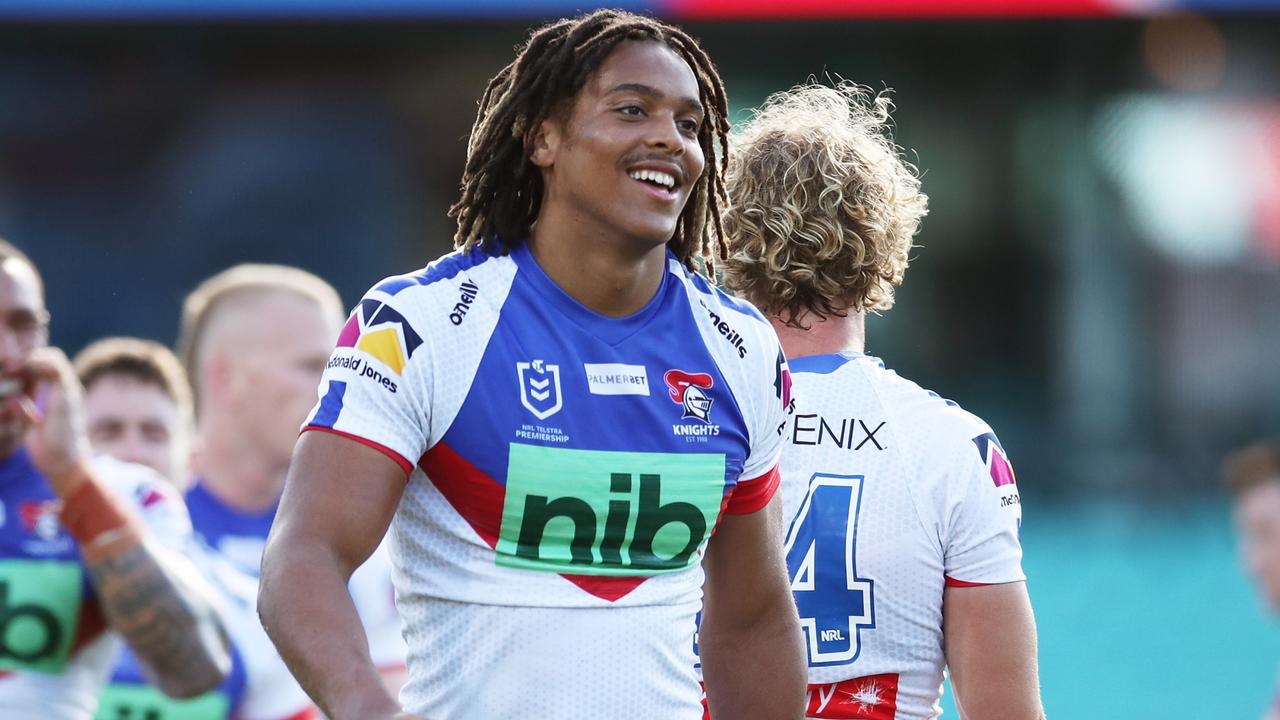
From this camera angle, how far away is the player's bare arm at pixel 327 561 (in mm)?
2549

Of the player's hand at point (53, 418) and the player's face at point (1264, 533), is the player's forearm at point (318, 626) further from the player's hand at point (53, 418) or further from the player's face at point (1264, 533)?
the player's face at point (1264, 533)

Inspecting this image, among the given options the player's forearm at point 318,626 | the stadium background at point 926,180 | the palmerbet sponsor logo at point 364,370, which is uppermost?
the stadium background at point 926,180

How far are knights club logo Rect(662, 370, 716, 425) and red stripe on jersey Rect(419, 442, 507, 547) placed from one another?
1.18 ft

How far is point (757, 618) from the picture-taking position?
10.2 feet

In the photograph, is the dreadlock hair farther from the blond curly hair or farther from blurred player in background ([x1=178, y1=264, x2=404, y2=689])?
blurred player in background ([x1=178, y1=264, x2=404, y2=689])

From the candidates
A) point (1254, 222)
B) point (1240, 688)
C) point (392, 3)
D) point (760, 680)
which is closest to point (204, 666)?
point (760, 680)

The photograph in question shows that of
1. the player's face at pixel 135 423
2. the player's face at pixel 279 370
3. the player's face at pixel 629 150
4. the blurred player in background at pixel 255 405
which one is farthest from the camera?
the player's face at pixel 135 423

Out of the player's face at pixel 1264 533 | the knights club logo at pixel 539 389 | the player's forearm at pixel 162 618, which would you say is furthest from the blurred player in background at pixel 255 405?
the player's face at pixel 1264 533

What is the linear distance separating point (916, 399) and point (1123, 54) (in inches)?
629

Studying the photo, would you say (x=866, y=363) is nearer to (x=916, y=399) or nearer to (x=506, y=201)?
(x=916, y=399)

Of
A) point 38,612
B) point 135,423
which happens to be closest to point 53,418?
point 38,612

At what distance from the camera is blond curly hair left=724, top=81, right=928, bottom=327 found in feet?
11.3

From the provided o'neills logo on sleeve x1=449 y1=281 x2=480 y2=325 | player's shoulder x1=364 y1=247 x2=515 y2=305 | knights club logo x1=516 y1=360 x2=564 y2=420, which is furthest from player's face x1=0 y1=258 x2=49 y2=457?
knights club logo x1=516 y1=360 x2=564 y2=420

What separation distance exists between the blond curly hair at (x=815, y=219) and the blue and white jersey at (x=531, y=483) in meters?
0.61
